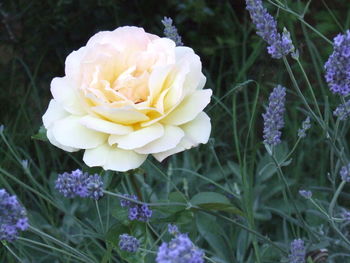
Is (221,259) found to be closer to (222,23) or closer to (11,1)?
(222,23)

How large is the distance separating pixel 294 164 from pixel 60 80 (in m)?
0.89

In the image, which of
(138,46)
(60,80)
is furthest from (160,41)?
(60,80)

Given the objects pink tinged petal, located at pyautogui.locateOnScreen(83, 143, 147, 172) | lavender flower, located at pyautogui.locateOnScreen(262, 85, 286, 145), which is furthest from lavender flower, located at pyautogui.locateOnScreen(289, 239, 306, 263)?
pink tinged petal, located at pyautogui.locateOnScreen(83, 143, 147, 172)

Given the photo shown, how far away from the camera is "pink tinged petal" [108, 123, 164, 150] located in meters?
0.90

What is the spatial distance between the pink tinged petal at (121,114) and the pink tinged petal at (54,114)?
8 centimetres

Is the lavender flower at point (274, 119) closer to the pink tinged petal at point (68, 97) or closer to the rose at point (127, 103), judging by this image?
the rose at point (127, 103)

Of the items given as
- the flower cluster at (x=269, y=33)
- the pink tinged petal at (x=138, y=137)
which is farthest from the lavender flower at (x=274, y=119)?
the pink tinged petal at (x=138, y=137)

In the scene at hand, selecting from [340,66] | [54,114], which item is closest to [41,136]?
[54,114]

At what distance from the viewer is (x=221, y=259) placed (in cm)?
138

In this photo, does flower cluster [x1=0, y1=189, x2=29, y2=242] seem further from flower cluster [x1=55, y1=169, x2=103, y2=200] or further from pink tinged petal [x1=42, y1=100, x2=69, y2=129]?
pink tinged petal [x1=42, y1=100, x2=69, y2=129]

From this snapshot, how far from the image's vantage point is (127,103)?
3.07 ft

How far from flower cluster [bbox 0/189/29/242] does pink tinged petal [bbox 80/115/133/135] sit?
0.55ft

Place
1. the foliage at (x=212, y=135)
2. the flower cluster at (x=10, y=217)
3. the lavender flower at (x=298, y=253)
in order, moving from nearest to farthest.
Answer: the flower cluster at (x=10, y=217) → the lavender flower at (x=298, y=253) → the foliage at (x=212, y=135)

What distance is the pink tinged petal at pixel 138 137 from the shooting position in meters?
0.90
